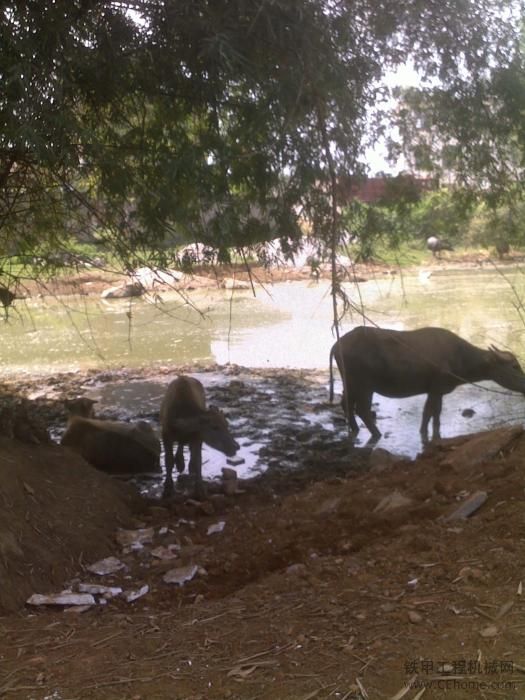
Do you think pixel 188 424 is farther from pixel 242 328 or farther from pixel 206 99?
pixel 242 328

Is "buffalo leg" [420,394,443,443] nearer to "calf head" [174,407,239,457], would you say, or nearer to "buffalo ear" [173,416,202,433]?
"calf head" [174,407,239,457]

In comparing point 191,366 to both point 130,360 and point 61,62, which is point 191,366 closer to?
point 130,360

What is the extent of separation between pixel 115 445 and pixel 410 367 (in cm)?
371

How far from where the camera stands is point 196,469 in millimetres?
7438

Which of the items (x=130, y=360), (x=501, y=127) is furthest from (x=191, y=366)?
(x=501, y=127)

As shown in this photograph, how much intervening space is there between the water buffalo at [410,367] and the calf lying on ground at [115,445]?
2.45 metres

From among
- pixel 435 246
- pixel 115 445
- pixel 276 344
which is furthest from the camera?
pixel 435 246

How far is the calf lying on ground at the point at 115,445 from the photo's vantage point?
8.20 m

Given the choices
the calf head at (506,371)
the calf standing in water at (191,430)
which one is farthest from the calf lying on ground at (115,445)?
the calf head at (506,371)

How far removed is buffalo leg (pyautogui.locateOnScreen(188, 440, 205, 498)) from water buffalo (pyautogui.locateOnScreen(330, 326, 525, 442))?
2292mm

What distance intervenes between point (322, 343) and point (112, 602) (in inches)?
468

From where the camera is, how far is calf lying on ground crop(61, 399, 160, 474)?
26.9ft

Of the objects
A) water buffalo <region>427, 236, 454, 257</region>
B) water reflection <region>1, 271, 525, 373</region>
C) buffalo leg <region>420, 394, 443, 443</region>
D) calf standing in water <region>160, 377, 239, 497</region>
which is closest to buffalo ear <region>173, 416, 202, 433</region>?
calf standing in water <region>160, 377, 239, 497</region>

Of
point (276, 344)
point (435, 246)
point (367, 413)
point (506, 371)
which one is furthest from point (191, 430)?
point (435, 246)
